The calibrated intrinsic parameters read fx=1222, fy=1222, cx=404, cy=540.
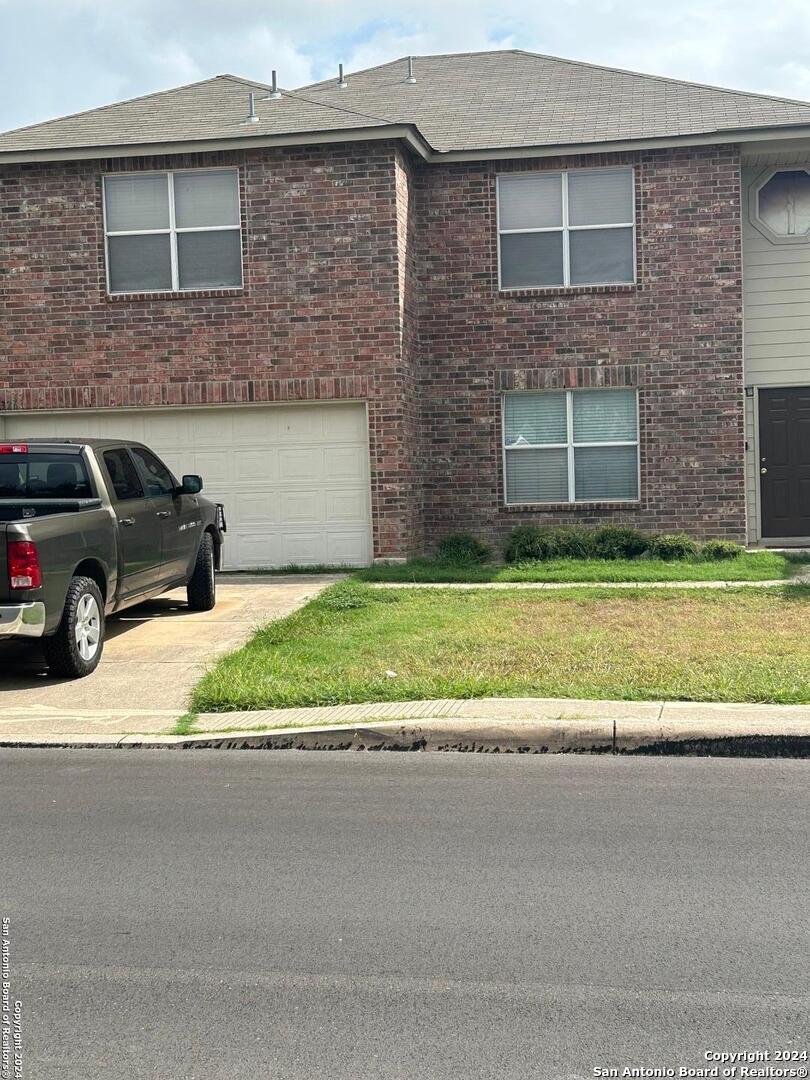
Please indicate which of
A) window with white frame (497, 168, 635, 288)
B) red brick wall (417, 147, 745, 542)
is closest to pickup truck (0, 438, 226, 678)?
red brick wall (417, 147, 745, 542)

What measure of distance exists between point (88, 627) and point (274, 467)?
6814mm

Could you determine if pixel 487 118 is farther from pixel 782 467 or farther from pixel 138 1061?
pixel 138 1061

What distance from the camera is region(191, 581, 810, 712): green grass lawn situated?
8531mm

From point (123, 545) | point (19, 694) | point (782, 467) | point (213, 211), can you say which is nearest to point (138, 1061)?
point (19, 694)

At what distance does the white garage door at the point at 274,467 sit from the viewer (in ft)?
52.9

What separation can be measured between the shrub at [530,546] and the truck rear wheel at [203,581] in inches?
193

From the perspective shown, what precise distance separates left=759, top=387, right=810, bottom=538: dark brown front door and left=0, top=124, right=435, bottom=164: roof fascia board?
6.33m

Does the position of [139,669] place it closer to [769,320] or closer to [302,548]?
[302,548]

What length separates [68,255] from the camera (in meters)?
16.2

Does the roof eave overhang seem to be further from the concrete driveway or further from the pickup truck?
the concrete driveway

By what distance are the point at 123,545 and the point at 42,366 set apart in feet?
22.4

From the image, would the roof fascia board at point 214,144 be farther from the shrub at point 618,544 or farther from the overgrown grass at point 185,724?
the overgrown grass at point 185,724

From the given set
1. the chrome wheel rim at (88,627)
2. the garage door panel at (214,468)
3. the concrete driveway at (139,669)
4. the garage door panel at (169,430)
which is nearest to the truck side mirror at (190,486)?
the concrete driveway at (139,669)

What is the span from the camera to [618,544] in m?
16.3
